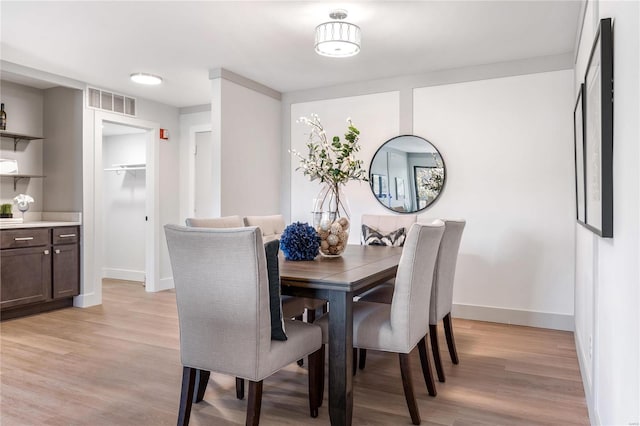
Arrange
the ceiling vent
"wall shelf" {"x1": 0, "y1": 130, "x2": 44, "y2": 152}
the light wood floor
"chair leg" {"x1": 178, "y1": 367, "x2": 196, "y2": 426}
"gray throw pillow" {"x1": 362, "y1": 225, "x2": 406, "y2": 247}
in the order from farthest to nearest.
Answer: the ceiling vent → "wall shelf" {"x1": 0, "y1": 130, "x2": 44, "y2": 152} → "gray throw pillow" {"x1": 362, "y1": 225, "x2": 406, "y2": 247} → the light wood floor → "chair leg" {"x1": 178, "y1": 367, "x2": 196, "y2": 426}

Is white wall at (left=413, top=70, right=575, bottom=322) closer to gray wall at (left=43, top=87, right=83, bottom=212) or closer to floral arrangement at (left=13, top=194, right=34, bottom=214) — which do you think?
gray wall at (left=43, top=87, right=83, bottom=212)

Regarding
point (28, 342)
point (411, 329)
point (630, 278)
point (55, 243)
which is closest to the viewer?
point (630, 278)

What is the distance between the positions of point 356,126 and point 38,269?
3.54m

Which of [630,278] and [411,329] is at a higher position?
[630,278]

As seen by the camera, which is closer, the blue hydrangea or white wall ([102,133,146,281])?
the blue hydrangea

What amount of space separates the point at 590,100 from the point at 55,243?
4.73 meters

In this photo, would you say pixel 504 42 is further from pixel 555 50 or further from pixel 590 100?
pixel 590 100

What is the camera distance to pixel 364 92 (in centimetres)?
471

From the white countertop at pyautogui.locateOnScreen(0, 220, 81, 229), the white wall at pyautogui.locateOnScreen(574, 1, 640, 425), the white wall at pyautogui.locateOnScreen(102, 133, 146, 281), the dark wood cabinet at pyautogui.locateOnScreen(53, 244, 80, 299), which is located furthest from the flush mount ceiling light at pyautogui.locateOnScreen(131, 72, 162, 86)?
the white wall at pyautogui.locateOnScreen(574, 1, 640, 425)

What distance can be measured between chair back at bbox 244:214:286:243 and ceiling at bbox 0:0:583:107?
145 cm

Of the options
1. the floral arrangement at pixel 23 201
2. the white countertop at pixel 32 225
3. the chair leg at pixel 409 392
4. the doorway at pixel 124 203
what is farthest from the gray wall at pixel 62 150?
the chair leg at pixel 409 392

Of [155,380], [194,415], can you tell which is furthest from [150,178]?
[194,415]

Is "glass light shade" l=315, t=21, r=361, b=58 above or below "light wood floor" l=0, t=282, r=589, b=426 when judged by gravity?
above

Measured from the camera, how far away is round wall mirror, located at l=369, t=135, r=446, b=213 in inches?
170
